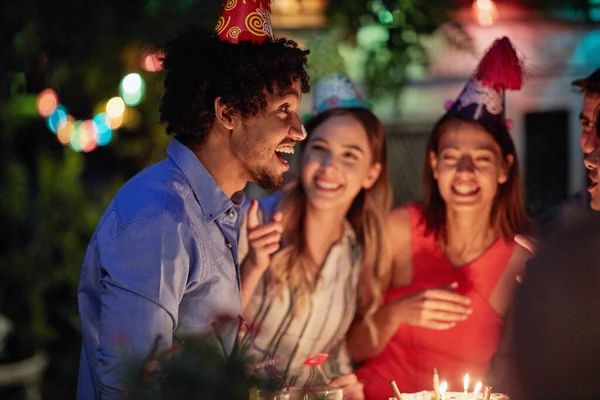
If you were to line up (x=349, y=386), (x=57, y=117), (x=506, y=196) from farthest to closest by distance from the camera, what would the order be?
(x=57, y=117), (x=506, y=196), (x=349, y=386)

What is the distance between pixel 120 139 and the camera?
265 inches

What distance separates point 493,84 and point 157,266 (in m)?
2.00

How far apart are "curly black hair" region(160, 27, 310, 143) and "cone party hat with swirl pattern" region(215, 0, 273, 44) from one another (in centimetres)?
3

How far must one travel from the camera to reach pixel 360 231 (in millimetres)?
4156

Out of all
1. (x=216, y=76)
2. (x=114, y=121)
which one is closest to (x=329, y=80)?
(x=216, y=76)

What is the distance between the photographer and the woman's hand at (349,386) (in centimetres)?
366

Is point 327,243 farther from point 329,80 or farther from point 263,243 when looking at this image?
point 329,80

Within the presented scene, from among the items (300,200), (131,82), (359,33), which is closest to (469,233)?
(300,200)

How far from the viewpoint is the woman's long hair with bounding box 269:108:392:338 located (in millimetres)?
4055

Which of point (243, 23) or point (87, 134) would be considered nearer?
point (243, 23)

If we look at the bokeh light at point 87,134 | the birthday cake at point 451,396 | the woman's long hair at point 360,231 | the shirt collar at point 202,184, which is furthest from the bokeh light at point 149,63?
the birthday cake at point 451,396

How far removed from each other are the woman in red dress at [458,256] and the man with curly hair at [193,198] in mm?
1018

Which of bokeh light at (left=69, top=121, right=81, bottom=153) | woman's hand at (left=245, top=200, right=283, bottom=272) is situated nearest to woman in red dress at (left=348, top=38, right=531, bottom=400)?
woman's hand at (left=245, top=200, right=283, bottom=272)

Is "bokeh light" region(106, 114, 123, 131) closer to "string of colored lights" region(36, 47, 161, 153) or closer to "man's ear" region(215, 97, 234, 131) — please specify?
"string of colored lights" region(36, 47, 161, 153)
